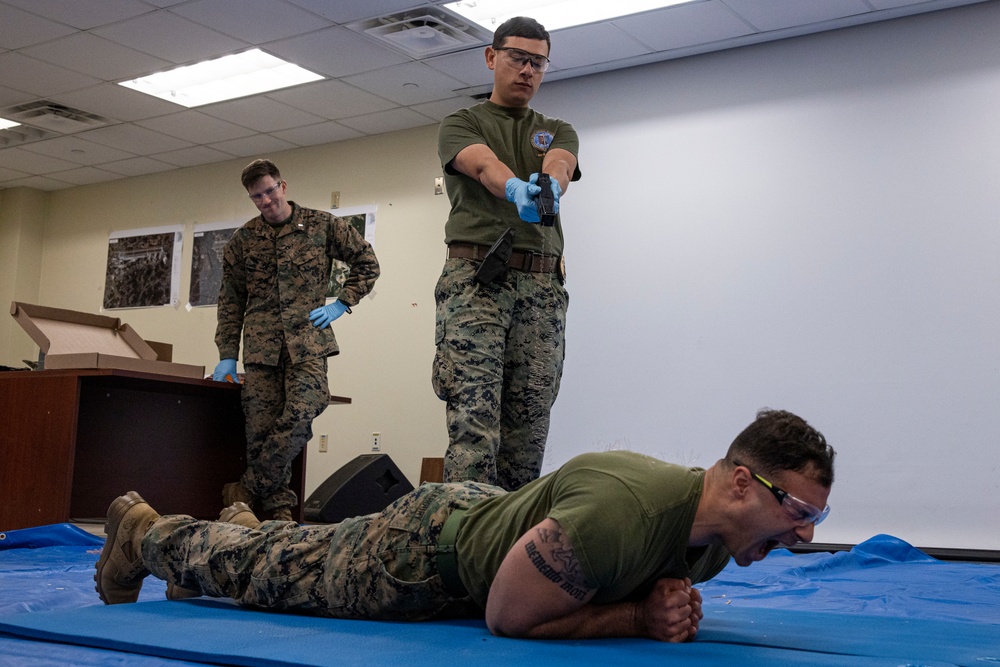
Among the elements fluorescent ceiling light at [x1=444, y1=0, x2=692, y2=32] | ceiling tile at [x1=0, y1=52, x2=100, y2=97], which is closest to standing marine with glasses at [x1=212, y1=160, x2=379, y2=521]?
fluorescent ceiling light at [x1=444, y1=0, x2=692, y2=32]

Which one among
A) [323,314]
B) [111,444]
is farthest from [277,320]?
[111,444]

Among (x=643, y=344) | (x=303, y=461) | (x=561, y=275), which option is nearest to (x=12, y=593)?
(x=561, y=275)

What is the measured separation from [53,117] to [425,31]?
299 cm

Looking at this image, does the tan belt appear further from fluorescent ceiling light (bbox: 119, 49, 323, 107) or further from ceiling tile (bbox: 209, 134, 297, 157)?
ceiling tile (bbox: 209, 134, 297, 157)

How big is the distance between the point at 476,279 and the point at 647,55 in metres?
3.43

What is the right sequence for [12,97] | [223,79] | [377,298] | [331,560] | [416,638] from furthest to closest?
[377,298]
[12,97]
[223,79]
[331,560]
[416,638]

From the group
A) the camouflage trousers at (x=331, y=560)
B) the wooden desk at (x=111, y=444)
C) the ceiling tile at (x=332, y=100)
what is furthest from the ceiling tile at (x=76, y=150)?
the camouflage trousers at (x=331, y=560)

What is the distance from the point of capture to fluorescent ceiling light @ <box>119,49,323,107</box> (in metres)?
5.88

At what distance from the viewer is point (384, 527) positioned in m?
1.71

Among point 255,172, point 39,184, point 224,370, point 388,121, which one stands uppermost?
point 388,121

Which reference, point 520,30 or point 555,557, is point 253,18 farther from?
point 555,557

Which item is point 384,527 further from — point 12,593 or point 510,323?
point 12,593

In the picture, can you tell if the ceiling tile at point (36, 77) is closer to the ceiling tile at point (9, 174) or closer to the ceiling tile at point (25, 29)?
the ceiling tile at point (25, 29)

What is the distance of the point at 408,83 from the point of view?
605cm
